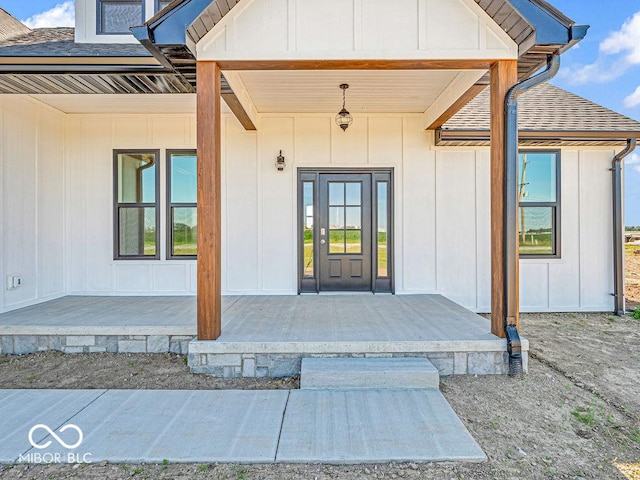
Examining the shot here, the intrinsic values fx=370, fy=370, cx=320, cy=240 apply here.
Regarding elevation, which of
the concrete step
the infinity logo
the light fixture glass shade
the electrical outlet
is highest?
the light fixture glass shade

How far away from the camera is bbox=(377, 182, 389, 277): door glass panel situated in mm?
5941

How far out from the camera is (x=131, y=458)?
226cm

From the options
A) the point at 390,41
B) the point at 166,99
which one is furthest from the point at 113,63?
the point at 390,41

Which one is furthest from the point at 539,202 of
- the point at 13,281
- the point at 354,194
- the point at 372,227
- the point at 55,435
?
the point at 13,281

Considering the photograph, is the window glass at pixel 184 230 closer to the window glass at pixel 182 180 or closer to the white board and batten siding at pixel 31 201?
the window glass at pixel 182 180

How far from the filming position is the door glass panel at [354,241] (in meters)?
5.98

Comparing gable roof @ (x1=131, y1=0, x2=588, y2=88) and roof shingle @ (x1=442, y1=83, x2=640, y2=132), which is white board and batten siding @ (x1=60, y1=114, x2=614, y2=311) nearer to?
roof shingle @ (x1=442, y1=83, x2=640, y2=132)

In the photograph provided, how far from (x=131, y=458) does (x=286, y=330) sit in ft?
6.05

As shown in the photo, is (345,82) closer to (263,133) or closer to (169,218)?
(263,133)

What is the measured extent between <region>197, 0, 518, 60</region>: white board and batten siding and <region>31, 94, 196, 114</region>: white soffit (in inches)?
76.2

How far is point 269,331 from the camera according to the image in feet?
12.6

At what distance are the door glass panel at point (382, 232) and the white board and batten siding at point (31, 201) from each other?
4.98m

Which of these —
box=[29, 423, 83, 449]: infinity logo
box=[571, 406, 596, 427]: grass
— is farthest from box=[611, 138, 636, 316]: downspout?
box=[29, 423, 83, 449]: infinity logo

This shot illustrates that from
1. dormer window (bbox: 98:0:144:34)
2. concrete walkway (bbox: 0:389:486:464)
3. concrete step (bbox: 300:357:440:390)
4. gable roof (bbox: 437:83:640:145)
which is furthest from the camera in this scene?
gable roof (bbox: 437:83:640:145)
